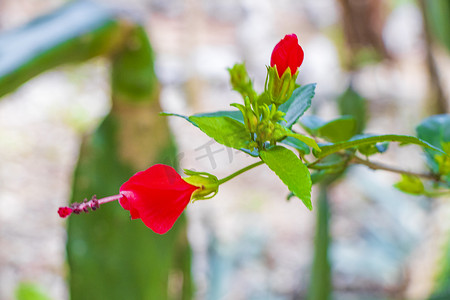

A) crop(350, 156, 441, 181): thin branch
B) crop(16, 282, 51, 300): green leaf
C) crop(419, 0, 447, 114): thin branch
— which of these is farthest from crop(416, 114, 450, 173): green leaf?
crop(16, 282, 51, 300): green leaf

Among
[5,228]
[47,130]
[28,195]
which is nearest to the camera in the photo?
[5,228]

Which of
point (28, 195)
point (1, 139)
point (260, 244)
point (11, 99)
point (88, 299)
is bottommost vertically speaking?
point (88, 299)

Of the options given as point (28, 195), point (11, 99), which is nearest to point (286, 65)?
point (28, 195)

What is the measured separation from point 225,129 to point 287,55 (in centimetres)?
4

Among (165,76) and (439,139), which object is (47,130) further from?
(439,139)

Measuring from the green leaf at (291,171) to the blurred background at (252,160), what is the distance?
328 mm

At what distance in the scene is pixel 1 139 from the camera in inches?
82.7

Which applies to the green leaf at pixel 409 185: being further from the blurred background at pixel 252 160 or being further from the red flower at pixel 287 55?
the blurred background at pixel 252 160

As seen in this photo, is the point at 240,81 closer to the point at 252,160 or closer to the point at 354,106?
the point at 354,106

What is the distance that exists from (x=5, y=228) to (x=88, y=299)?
1157 mm

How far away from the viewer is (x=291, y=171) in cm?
19

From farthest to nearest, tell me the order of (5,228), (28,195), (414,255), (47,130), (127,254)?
(47,130) < (28,195) < (5,228) < (414,255) < (127,254)

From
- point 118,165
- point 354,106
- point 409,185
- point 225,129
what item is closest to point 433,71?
point 354,106

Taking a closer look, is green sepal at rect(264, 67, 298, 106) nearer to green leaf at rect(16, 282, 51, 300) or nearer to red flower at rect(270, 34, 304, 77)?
red flower at rect(270, 34, 304, 77)
